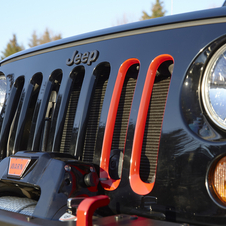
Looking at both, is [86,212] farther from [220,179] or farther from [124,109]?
[124,109]

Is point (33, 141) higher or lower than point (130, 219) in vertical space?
higher

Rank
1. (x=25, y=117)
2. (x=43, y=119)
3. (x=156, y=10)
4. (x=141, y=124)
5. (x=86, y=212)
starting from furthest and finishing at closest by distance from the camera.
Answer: (x=156, y=10) < (x=25, y=117) < (x=43, y=119) < (x=141, y=124) < (x=86, y=212)

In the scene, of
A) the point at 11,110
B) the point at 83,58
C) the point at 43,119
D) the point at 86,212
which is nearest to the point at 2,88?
the point at 11,110

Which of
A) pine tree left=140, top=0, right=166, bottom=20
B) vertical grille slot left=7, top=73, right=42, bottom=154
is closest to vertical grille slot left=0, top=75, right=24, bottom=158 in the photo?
vertical grille slot left=7, top=73, right=42, bottom=154

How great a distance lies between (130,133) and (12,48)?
51.2m

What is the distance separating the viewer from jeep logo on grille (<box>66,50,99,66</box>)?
5.57ft

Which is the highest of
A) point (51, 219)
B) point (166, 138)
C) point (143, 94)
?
point (143, 94)

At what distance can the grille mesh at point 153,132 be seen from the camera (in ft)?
4.68

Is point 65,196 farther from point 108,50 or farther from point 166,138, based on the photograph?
point 108,50

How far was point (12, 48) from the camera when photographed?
4869cm

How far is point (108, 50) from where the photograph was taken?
5.42 ft

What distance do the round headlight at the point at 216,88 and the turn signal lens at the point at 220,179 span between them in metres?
0.15

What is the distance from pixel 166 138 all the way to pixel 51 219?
61 centimetres

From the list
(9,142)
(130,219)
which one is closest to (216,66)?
(130,219)
